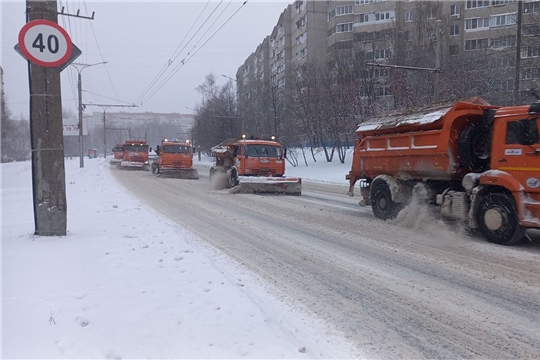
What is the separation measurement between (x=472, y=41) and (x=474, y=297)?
180ft

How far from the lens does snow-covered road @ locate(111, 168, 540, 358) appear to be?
3.95m

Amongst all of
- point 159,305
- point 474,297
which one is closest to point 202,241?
point 159,305

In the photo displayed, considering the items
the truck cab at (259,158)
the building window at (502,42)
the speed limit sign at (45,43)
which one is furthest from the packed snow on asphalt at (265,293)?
the building window at (502,42)

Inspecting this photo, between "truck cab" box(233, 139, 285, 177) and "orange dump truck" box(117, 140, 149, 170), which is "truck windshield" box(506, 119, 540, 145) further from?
"orange dump truck" box(117, 140, 149, 170)

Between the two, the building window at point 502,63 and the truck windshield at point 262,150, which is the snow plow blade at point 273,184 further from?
the building window at point 502,63

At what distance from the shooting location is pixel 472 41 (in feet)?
168

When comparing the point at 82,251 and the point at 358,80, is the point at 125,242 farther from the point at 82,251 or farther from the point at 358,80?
the point at 358,80

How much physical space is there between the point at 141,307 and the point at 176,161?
24.6m

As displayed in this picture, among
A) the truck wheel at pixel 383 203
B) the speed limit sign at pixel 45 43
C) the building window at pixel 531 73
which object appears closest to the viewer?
the speed limit sign at pixel 45 43

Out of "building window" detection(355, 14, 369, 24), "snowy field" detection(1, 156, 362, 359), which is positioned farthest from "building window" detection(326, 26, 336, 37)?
"snowy field" detection(1, 156, 362, 359)

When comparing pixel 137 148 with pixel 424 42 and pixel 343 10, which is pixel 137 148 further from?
pixel 343 10

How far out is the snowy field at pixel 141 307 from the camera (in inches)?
137

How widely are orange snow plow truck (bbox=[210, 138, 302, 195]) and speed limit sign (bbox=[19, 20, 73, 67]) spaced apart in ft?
35.8

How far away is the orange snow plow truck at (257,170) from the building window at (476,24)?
145 feet
